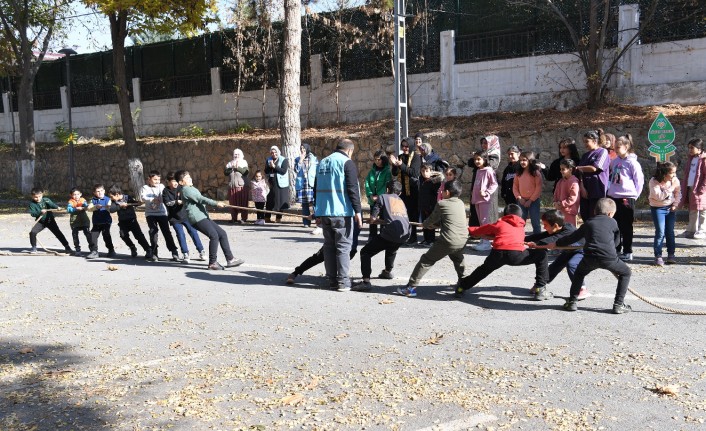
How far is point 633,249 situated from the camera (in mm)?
10406

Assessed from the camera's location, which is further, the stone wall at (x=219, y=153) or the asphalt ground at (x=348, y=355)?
the stone wall at (x=219, y=153)

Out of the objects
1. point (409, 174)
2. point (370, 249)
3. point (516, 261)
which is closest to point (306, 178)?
point (409, 174)

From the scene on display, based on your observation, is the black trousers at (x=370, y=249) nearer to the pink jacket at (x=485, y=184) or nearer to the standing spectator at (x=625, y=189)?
the pink jacket at (x=485, y=184)

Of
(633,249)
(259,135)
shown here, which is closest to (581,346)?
(633,249)

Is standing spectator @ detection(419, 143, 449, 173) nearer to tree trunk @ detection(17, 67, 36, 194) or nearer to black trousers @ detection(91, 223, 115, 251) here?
black trousers @ detection(91, 223, 115, 251)

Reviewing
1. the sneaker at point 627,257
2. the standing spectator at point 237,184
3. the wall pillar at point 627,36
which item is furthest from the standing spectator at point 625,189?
the standing spectator at point 237,184

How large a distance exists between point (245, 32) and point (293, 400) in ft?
68.6

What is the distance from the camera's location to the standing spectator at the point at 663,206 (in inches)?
362

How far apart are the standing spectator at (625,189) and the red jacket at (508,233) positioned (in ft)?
8.31

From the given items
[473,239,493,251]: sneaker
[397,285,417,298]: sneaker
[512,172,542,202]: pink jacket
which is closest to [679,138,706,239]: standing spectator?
[512,172,542,202]: pink jacket

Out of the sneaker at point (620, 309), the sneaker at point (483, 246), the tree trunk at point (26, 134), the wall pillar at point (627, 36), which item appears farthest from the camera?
the tree trunk at point (26, 134)

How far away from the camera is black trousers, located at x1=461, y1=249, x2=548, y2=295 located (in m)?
7.43

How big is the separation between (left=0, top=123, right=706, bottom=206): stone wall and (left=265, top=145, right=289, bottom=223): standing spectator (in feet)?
12.3

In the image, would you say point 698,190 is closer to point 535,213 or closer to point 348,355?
point 535,213
